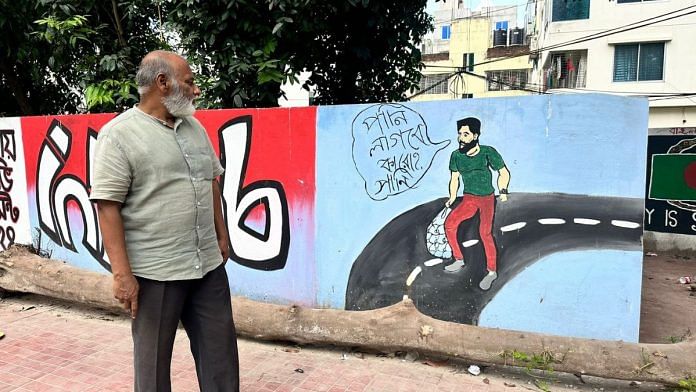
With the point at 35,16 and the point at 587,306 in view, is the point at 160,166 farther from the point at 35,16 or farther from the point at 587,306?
the point at 35,16

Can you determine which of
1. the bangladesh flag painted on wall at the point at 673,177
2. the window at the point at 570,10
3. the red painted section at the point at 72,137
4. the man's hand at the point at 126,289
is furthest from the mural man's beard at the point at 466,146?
the window at the point at 570,10

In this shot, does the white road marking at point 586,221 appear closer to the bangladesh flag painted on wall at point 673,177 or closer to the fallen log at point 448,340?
the fallen log at point 448,340

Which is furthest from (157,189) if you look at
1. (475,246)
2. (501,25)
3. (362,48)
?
(501,25)

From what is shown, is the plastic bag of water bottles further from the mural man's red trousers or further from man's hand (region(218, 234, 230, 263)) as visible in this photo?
man's hand (region(218, 234, 230, 263))

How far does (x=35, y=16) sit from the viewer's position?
700 centimetres

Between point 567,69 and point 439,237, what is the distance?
19367 mm

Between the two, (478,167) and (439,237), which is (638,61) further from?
(439,237)

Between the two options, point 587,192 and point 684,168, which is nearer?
point 587,192

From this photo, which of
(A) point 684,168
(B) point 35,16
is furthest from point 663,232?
(B) point 35,16

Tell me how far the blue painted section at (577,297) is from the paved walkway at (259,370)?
1.07 ft

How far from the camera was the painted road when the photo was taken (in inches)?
122

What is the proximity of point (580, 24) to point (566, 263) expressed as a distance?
18559mm

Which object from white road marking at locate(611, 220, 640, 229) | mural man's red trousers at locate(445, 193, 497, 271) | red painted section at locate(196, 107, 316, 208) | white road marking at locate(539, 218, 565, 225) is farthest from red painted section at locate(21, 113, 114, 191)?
white road marking at locate(611, 220, 640, 229)

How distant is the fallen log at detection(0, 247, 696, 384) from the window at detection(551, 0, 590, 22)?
1883cm
